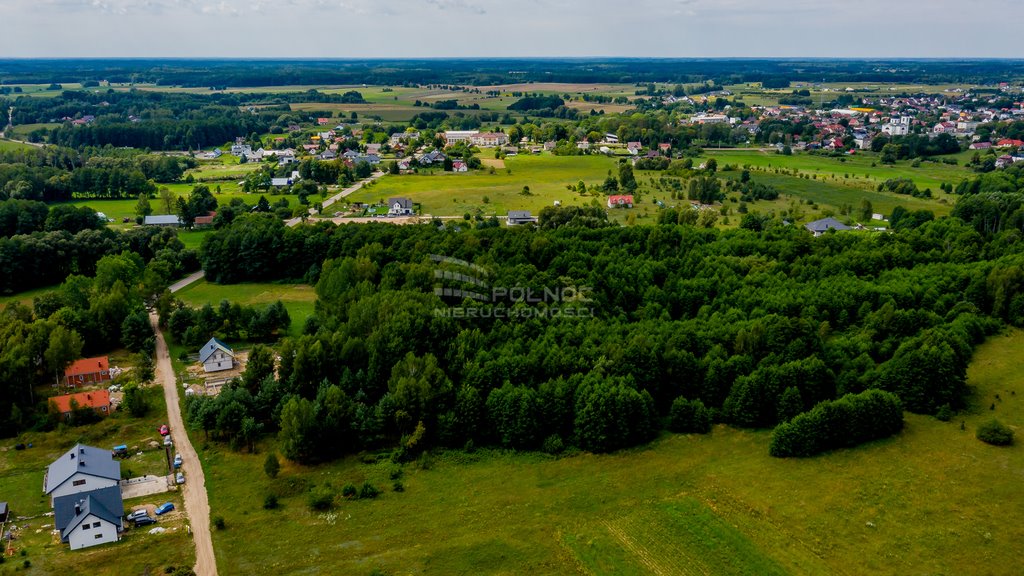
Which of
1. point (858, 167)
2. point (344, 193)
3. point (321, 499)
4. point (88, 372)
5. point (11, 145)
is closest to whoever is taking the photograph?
point (321, 499)

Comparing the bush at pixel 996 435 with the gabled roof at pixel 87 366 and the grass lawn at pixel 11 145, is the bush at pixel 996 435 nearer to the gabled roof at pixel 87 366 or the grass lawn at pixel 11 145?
the gabled roof at pixel 87 366

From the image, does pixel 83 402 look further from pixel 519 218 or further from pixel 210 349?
pixel 519 218

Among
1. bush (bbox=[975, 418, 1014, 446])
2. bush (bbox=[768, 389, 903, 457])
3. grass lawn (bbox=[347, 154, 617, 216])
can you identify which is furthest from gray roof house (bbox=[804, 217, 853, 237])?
bush (bbox=[768, 389, 903, 457])

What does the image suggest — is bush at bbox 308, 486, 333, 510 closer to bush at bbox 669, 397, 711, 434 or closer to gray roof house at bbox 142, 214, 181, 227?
bush at bbox 669, 397, 711, 434

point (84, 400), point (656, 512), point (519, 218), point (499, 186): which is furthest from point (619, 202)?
point (84, 400)

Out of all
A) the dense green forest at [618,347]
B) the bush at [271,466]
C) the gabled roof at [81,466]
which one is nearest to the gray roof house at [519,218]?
the dense green forest at [618,347]

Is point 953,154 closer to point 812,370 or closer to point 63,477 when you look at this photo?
point 812,370
